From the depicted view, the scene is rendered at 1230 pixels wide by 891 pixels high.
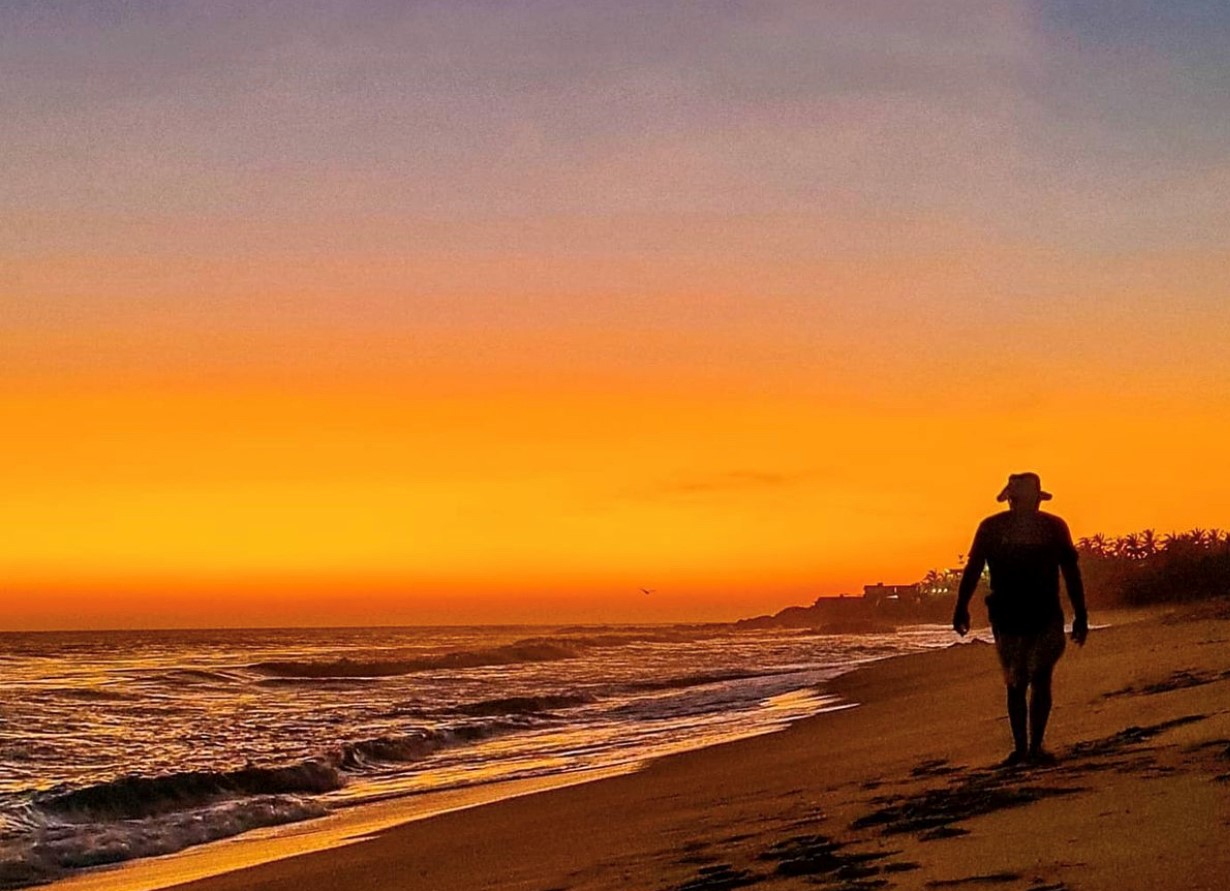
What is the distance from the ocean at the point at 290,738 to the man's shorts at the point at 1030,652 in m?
7.63

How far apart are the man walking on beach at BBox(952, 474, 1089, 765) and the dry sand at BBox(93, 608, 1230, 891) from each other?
16.0 inches

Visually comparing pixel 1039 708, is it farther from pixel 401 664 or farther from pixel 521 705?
pixel 401 664

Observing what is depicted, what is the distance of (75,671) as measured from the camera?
4425 centimetres

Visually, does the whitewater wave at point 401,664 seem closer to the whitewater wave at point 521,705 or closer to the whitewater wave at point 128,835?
the whitewater wave at point 521,705

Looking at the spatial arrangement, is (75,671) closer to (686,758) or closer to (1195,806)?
(686,758)

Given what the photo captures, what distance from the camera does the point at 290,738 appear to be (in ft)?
66.4

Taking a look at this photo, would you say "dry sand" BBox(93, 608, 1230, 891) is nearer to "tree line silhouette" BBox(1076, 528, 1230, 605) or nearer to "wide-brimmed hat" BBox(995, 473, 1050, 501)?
"wide-brimmed hat" BBox(995, 473, 1050, 501)

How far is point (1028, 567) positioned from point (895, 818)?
2190 mm

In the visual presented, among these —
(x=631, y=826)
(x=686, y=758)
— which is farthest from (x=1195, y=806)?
(x=686, y=758)

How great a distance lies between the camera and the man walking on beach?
7840mm

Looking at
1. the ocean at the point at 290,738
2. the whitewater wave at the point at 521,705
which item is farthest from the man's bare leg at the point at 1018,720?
the whitewater wave at the point at 521,705

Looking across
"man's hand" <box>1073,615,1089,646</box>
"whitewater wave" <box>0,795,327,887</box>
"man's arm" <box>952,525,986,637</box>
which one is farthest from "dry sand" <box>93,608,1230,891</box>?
"whitewater wave" <box>0,795,327,887</box>

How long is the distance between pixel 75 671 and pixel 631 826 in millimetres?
40659

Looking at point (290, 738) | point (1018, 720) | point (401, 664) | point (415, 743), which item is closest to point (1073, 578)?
point (1018, 720)
